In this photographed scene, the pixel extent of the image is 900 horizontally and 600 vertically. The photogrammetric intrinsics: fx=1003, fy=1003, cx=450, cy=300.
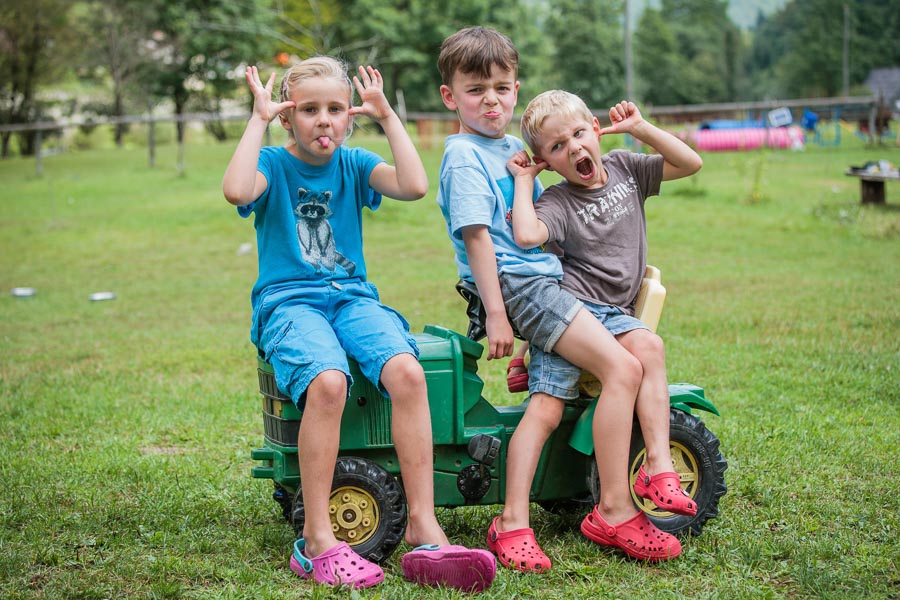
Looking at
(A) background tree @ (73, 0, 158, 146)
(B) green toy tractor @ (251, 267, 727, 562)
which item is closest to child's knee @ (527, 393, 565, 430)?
(B) green toy tractor @ (251, 267, 727, 562)

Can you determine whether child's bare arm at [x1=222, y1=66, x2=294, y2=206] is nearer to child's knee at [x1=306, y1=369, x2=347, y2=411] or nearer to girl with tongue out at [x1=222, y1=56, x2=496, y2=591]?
girl with tongue out at [x1=222, y1=56, x2=496, y2=591]

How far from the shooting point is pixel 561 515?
3.78 m

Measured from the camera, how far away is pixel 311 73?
341cm

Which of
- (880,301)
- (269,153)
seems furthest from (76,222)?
(269,153)

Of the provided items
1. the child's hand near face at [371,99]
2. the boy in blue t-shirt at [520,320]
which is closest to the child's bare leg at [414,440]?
the boy in blue t-shirt at [520,320]

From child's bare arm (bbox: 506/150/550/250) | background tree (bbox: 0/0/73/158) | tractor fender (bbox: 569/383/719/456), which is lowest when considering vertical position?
tractor fender (bbox: 569/383/719/456)

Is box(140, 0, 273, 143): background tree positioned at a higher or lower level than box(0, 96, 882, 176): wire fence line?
higher

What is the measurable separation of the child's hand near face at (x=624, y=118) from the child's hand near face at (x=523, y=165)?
0.83ft

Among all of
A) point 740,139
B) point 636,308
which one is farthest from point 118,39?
point 636,308

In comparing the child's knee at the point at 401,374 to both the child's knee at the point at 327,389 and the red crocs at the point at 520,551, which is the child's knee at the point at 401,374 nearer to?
the child's knee at the point at 327,389

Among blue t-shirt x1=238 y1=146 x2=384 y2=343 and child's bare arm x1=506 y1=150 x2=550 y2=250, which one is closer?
child's bare arm x1=506 y1=150 x2=550 y2=250

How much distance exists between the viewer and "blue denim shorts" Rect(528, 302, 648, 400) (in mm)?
3357

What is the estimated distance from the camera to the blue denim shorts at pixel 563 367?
3.36 meters

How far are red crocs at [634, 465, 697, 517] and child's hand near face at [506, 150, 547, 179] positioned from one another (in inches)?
42.3
